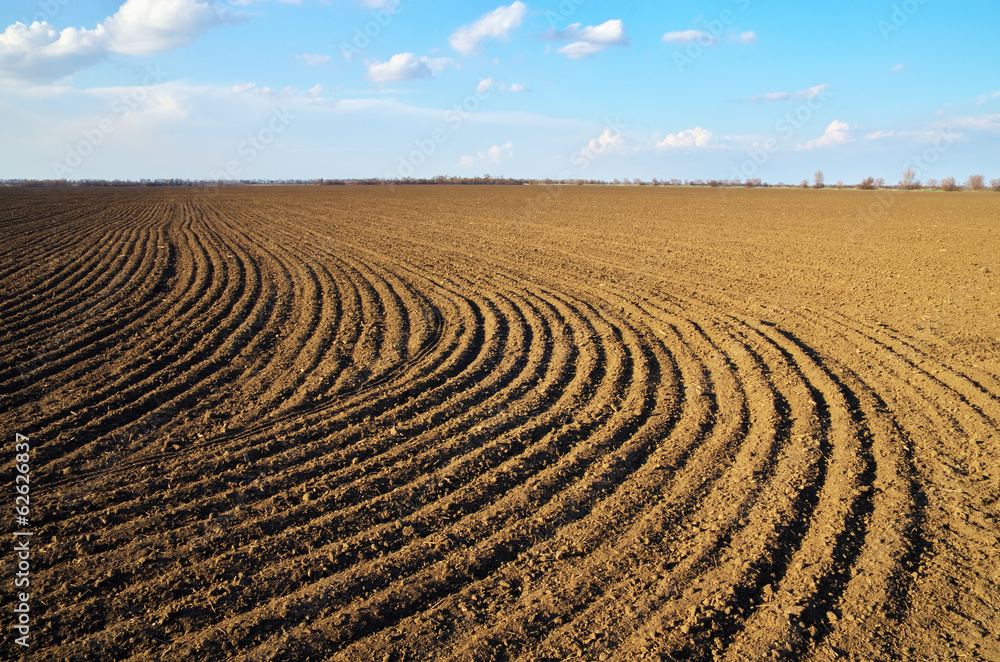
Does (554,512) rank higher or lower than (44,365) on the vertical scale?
lower

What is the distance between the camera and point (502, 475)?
4785 mm

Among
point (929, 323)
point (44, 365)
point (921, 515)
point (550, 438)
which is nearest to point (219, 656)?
point (550, 438)

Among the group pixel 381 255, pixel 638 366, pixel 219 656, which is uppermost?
pixel 381 255

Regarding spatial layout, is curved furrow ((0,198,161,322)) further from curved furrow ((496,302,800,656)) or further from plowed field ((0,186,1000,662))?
curved furrow ((496,302,800,656))

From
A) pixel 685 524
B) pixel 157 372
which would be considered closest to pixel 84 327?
pixel 157 372

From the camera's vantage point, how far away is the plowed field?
3.23 meters

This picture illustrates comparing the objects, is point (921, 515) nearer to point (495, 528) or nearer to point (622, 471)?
point (622, 471)

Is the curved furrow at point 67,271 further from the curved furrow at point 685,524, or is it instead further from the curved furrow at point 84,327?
the curved furrow at point 685,524

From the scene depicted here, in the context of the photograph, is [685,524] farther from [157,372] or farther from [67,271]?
[67,271]

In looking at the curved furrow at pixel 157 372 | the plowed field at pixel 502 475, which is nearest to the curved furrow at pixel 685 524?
the plowed field at pixel 502 475

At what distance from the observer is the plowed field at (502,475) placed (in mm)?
3232

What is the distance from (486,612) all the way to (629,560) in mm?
1110

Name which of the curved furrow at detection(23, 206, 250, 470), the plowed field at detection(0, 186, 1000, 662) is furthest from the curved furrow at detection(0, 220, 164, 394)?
the curved furrow at detection(23, 206, 250, 470)

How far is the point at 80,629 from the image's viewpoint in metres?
3.16
